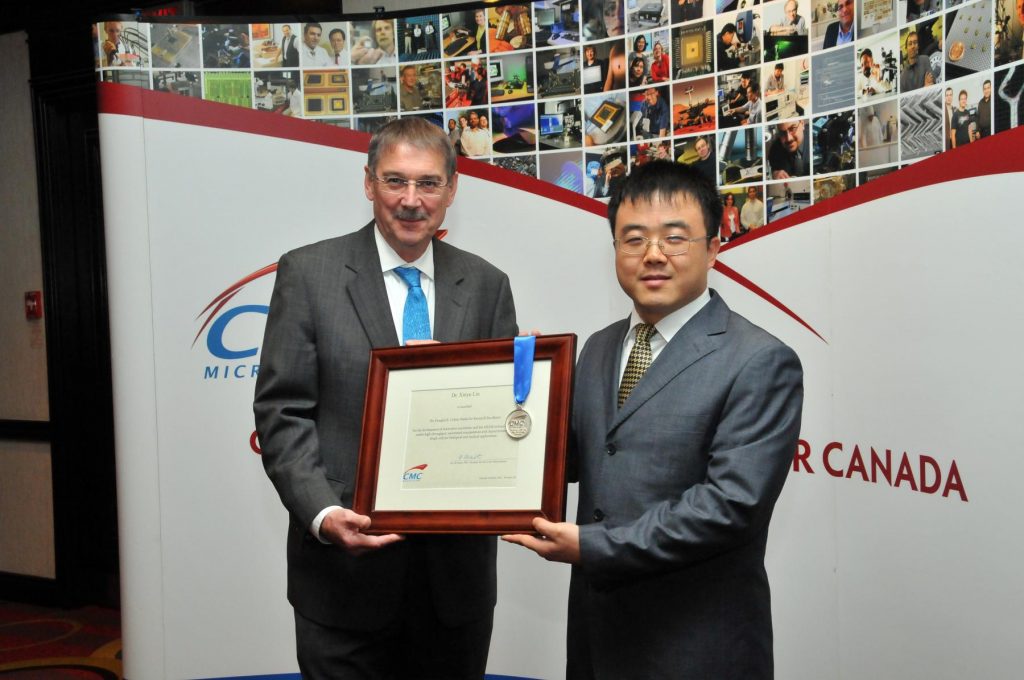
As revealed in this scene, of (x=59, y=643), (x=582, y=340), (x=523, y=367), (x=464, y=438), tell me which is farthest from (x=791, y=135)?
(x=59, y=643)

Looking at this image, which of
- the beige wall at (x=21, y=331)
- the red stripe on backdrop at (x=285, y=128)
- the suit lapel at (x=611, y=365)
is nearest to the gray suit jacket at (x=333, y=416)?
the suit lapel at (x=611, y=365)

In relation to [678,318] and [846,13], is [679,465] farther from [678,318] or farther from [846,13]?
[846,13]

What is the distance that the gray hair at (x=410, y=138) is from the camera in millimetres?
1935

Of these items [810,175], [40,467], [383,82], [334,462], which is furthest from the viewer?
[40,467]

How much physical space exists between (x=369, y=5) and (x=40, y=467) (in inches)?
123

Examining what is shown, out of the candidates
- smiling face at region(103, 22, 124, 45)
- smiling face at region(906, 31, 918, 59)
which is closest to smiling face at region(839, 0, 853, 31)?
smiling face at region(906, 31, 918, 59)

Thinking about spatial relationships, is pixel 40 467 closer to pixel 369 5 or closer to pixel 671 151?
pixel 369 5

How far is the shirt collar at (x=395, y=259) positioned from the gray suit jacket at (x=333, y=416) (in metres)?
0.03

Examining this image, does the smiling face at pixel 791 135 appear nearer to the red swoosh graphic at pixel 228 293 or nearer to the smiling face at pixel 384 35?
the smiling face at pixel 384 35

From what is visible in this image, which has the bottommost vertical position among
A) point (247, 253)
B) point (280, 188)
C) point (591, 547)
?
point (591, 547)

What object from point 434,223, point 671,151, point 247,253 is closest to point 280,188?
point 247,253

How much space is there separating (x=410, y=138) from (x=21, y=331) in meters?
3.86

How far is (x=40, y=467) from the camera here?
4.84m

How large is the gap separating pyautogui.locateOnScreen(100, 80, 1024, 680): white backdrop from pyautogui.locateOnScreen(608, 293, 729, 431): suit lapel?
2.57ft
